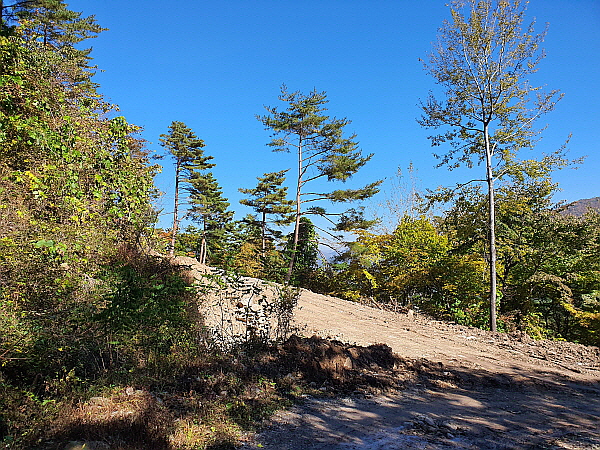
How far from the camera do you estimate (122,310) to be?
4711mm

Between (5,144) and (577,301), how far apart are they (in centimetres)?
2108

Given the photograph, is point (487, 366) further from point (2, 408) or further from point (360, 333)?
point (2, 408)

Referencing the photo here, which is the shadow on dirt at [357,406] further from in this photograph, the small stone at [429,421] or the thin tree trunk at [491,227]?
the thin tree trunk at [491,227]

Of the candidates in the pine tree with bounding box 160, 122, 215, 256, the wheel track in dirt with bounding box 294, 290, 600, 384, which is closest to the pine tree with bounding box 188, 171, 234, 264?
the pine tree with bounding box 160, 122, 215, 256

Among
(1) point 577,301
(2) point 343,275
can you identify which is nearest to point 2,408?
(2) point 343,275

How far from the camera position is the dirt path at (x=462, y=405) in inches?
155

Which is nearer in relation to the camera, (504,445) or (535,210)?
(504,445)

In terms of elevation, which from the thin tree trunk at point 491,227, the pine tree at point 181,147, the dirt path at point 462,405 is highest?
the pine tree at point 181,147

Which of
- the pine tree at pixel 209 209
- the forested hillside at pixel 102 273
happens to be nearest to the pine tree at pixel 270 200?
the pine tree at pixel 209 209

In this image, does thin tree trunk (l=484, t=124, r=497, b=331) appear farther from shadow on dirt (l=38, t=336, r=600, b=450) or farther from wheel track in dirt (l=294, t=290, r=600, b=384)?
shadow on dirt (l=38, t=336, r=600, b=450)

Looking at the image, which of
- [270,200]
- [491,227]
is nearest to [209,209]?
[270,200]

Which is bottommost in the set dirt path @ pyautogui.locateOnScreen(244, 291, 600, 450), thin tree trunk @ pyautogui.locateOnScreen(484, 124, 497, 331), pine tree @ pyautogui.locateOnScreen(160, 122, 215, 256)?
dirt path @ pyautogui.locateOnScreen(244, 291, 600, 450)

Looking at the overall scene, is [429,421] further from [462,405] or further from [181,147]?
[181,147]

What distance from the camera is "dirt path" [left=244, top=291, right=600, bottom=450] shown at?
12.9ft
